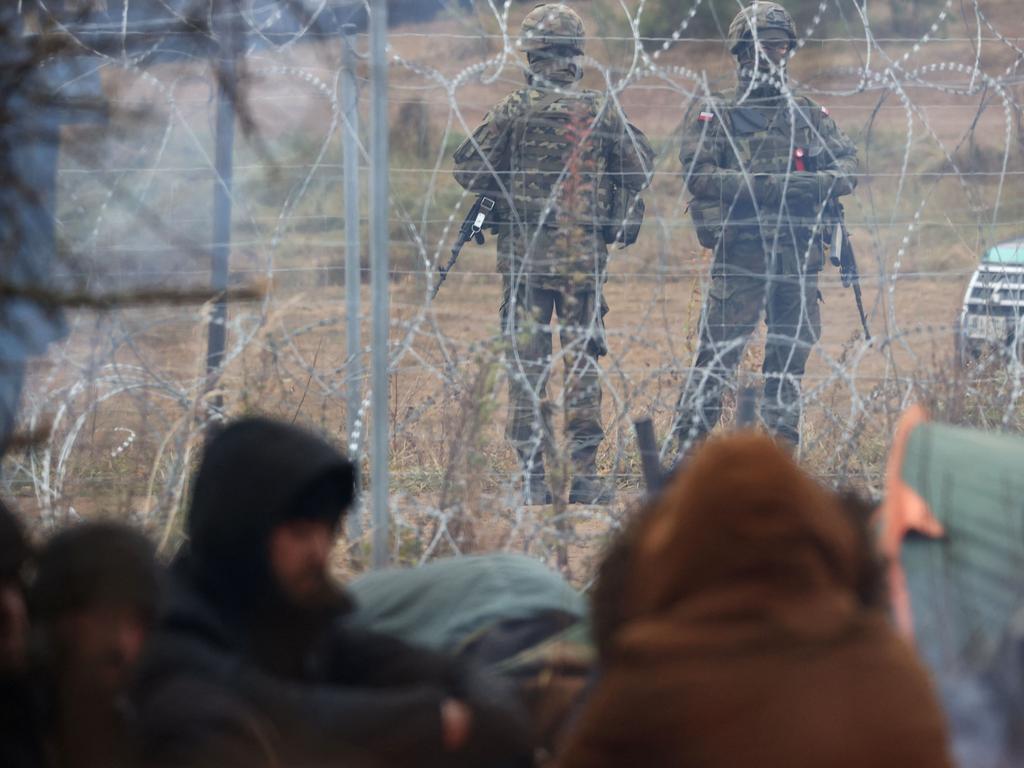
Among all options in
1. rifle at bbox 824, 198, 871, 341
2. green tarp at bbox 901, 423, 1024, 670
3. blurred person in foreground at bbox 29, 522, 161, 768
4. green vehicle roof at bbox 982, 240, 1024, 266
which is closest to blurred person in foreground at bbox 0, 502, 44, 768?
blurred person in foreground at bbox 29, 522, 161, 768

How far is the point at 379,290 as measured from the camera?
3.27m

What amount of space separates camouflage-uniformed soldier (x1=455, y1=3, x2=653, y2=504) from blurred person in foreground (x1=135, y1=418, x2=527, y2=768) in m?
2.32

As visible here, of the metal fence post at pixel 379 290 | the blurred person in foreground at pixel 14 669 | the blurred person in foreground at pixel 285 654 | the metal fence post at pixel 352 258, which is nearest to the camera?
the blurred person in foreground at pixel 14 669

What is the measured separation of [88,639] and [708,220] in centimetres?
343

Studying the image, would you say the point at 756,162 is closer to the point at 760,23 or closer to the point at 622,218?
the point at 760,23

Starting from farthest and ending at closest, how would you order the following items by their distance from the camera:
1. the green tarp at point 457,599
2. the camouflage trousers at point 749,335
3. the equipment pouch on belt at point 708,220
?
the equipment pouch on belt at point 708,220, the camouflage trousers at point 749,335, the green tarp at point 457,599

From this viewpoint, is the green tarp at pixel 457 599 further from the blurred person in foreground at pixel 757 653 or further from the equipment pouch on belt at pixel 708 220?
the equipment pouch on belt at pixel 708 220

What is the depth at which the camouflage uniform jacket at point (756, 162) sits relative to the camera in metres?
4.75

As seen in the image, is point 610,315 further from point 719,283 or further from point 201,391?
point 201,391

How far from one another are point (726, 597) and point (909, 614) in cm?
62

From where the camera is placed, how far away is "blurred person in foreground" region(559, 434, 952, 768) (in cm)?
139

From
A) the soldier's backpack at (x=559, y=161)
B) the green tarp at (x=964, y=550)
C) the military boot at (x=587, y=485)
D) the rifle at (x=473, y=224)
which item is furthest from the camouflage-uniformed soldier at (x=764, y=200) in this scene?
the green tarp at (x=964, y=550)

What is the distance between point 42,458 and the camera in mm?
4129

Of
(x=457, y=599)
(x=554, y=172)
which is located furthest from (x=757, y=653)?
(x=554, y=172)
